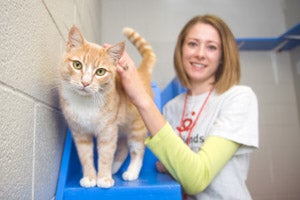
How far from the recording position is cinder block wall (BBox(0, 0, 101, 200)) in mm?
472

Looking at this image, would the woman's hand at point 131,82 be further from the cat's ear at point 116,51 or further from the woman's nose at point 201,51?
the woman's nose at point 201,51

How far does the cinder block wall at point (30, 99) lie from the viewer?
0.47m

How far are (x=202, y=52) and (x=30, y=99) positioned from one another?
0.81 m

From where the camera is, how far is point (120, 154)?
1.08m

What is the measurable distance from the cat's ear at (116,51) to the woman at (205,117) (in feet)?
0.09

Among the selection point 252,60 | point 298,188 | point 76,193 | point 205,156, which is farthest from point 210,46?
point 298,188

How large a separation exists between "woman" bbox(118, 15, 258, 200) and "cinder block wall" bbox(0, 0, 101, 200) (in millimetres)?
247

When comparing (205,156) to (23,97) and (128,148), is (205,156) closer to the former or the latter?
(128,148)

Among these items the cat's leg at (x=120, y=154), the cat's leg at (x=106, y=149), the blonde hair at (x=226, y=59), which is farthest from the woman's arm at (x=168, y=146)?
the blonde hair at (x=226, y=59)

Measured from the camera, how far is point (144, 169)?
3.73 ft

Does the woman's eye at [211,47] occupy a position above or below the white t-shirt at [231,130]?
above

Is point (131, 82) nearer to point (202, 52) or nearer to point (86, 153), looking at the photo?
point (86, 153)

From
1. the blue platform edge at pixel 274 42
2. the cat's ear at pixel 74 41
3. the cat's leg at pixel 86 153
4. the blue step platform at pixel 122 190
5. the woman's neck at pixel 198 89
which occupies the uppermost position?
the cat's ear at pixel 74 41

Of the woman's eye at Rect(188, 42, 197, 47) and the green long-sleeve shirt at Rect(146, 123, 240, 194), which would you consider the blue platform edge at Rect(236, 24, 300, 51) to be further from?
the green long-sleeve shirt at Rect(146, 123, 240, 194)
